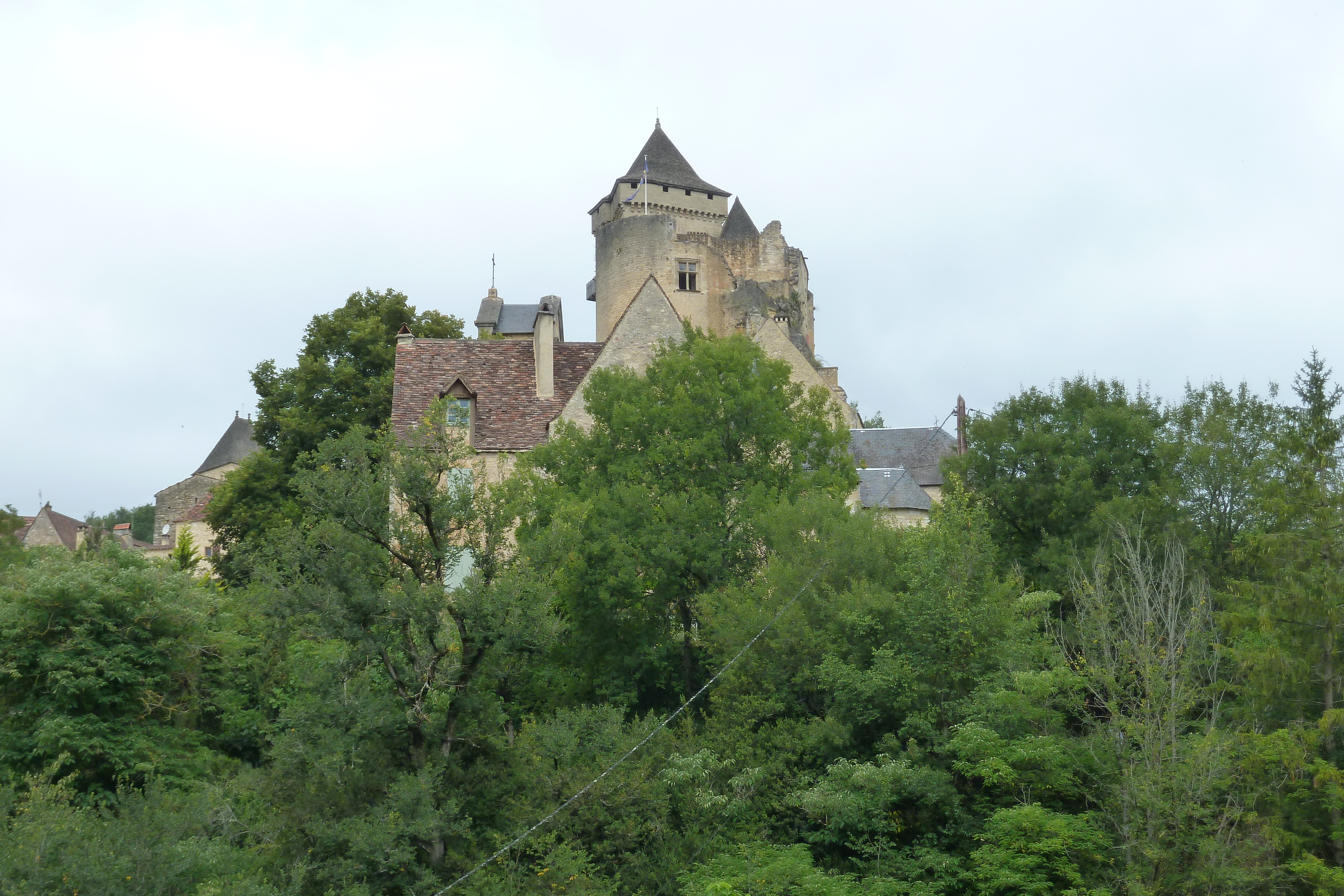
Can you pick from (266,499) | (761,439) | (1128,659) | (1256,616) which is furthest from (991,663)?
(266,499)

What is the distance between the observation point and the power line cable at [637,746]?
69.5 feet

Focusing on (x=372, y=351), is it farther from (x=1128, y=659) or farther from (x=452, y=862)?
(x=1128, y=659)

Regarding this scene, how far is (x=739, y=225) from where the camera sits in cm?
7788

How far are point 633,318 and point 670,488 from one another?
9054mm

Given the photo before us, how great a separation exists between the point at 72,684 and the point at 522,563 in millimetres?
9411

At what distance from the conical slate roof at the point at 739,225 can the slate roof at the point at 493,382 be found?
1572 inches

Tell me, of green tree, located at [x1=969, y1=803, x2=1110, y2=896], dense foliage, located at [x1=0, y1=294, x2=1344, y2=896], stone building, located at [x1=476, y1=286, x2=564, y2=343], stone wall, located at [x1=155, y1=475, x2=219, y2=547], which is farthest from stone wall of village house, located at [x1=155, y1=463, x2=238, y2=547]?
green tree, located at [x1=969, y1=803, x2=1110, y2=896]

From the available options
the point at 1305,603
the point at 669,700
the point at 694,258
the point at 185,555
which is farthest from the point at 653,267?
the point at 1305,603

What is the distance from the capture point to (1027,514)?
32.1 m

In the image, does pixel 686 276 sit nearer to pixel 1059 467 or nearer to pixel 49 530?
pixel 1059 467

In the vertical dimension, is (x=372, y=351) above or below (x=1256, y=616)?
above

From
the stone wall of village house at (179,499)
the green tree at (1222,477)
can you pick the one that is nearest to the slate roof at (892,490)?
the green tree at (1222,477)

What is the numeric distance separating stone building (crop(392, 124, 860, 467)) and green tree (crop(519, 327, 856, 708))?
1967 mm

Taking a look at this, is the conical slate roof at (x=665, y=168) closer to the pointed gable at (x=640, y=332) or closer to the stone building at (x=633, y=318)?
the stone building at (x=633, y=318)
